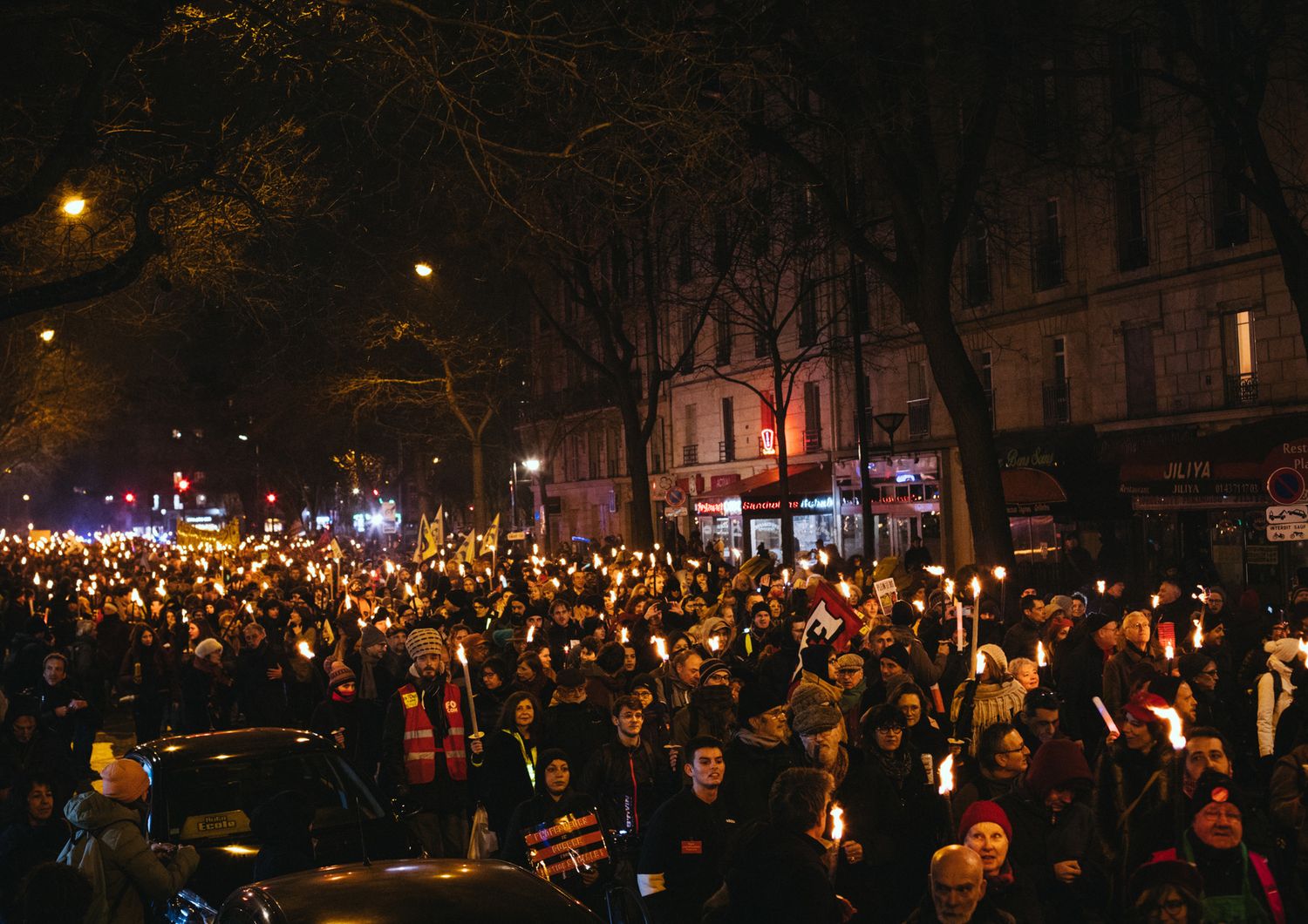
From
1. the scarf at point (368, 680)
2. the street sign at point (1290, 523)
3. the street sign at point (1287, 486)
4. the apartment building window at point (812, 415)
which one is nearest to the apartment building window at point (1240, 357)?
the street sign at point (1287, 486)

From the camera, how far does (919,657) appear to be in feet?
36.7

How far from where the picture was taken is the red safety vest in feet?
28.8

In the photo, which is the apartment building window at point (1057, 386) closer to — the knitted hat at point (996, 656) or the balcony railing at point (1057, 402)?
the balcony railing at point (1057, 402)

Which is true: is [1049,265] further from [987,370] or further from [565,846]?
[565,846]

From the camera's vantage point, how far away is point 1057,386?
31.6m

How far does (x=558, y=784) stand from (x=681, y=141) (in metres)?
6.30

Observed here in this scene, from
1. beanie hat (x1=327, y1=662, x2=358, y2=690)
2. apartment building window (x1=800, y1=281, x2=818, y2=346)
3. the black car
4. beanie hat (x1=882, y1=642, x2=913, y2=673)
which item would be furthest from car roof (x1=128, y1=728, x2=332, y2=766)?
apartment building window (x1=800, y1=281, x2=818, y2=346)

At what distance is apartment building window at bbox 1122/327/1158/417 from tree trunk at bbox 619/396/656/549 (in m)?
10.9

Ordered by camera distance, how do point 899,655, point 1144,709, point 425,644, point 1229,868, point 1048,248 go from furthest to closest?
point 1048,248 → point 899,655 → point 425,644 → point 1144,709 → point 1229,868

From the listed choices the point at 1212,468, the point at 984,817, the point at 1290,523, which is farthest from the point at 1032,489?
the point at 984,817

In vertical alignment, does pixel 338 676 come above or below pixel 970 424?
below

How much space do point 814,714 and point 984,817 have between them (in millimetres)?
1406

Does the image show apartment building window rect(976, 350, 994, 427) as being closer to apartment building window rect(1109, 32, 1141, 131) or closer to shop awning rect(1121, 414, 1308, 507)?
apartment building window rect(1109, 32, 1141, 131)

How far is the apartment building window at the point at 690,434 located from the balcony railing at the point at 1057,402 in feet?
64.0
